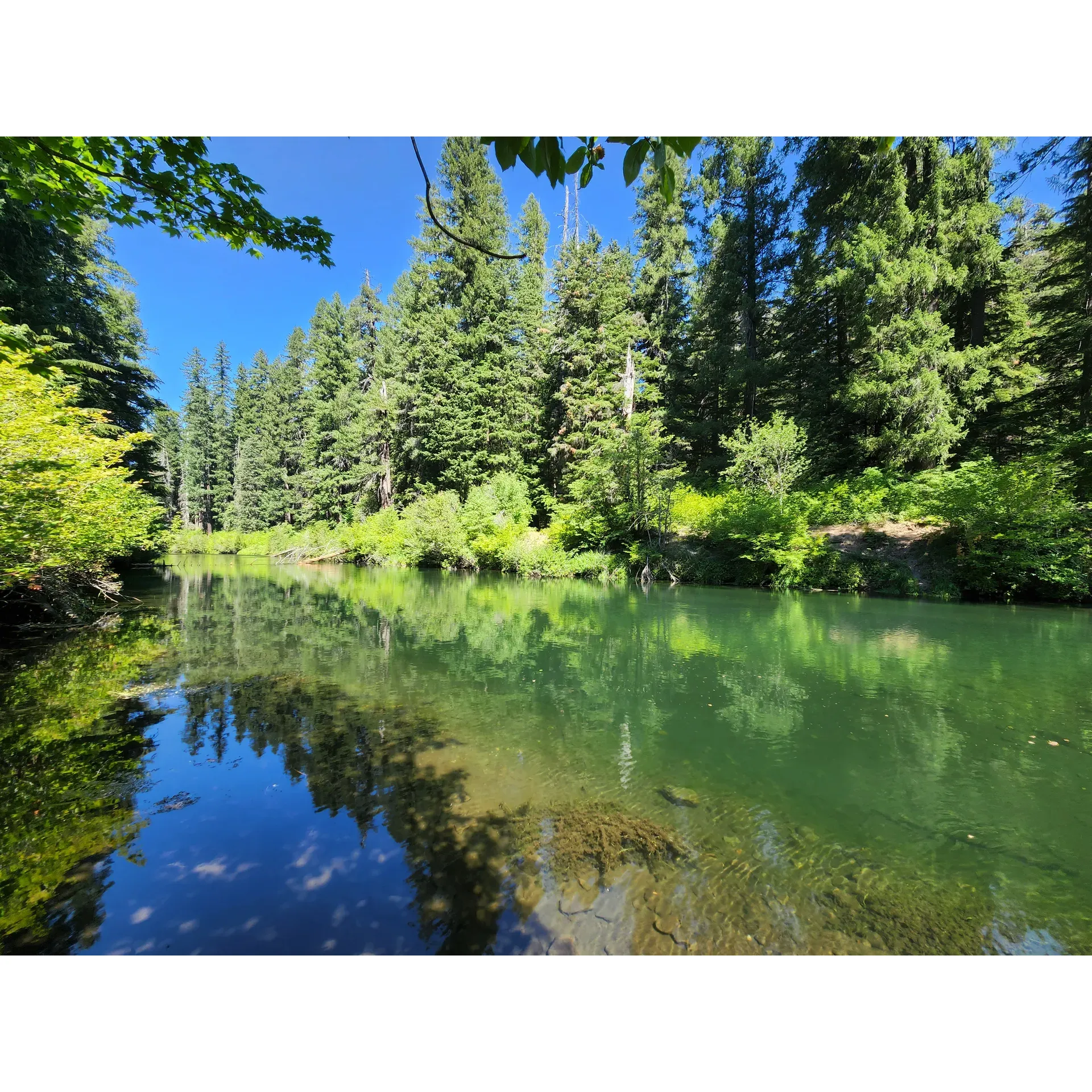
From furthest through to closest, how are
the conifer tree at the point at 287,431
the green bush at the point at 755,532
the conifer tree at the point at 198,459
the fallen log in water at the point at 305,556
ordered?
the conifer tree at the point at 198,459 → the conifer tree at the point at 287,431 → the fallen log in water at the point at 305,556 → the green bush at the point at 755,532

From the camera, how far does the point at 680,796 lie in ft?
11.9

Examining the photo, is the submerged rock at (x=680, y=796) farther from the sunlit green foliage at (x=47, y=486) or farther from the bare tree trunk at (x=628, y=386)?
the bare tree trunk at (x=628, y=386)

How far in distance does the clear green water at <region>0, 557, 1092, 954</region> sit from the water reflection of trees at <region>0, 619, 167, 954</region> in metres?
0.02

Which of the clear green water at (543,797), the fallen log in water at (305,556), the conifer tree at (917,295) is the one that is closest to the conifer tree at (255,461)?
the fallen log in water at (305,556)

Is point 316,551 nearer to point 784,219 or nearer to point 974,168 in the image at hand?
point 784,219

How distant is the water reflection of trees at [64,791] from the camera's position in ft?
8.01

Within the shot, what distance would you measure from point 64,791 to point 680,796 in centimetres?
466

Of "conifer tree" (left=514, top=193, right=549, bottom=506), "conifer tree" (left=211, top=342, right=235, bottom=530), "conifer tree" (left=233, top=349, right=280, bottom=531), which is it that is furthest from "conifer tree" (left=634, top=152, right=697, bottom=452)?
"conifer tree" (left=211, top=342, right=235, bottom=530)

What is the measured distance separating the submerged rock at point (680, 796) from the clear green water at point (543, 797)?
0.03 m

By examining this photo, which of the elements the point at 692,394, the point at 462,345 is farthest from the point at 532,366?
the point at 692,394

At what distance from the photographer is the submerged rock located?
3527 millimetres

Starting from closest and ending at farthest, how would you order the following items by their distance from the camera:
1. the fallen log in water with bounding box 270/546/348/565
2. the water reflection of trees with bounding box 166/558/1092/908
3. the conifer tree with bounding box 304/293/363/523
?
1. the water reflection of trees with bounding box 166/558/1092/908
2. the fallen log in water with bounding box 270/546/348/565
3. the conifer tree with bounding box 304/293/363/523

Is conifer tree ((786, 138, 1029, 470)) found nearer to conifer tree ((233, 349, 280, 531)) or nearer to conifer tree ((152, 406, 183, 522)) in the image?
conifer tree ((233, 349, 280, 531))

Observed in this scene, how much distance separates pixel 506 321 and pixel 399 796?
29713 millimetres
